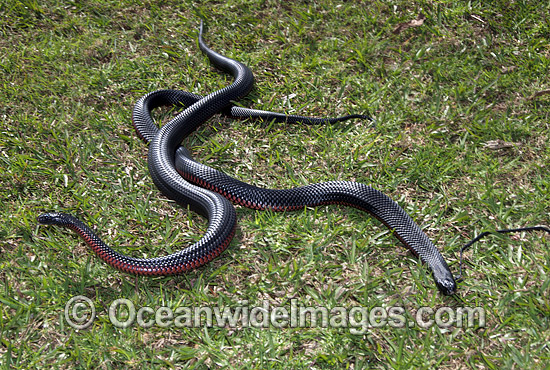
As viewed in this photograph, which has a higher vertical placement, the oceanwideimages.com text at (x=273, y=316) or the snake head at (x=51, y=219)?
the snake head at (x=51, y=219)

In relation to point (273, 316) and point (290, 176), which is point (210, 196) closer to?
point (290, 176)

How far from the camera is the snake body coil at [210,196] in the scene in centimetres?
418

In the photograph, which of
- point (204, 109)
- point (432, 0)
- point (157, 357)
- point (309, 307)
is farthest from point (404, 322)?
point (432, 0)

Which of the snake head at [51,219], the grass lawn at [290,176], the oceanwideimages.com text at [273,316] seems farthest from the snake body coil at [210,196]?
the oceanwideimages.com text at [273,316]

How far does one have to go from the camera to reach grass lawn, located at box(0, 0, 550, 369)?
3.76 meters

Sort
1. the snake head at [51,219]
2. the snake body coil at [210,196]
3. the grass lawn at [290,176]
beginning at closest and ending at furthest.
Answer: the grass lawn at [290,176] → the snake body coil at [210,196] → the snake head at [51,219]

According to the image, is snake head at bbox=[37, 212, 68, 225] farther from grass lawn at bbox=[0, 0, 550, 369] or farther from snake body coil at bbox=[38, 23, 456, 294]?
grass lawn at bbox=[0, 0, 550, 369]

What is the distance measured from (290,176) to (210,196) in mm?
913

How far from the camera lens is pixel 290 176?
16.8ft

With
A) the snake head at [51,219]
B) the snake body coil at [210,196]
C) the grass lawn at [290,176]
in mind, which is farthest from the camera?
the snake head at [51,219]

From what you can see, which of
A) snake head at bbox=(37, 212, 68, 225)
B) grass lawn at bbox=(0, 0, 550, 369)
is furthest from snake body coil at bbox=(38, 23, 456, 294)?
grass lawn at bbox=(0, 0, 550, 369)

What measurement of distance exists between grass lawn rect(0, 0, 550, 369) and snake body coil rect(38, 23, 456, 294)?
0.12 m

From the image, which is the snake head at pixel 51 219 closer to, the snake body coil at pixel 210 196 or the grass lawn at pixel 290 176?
the snake body coil at pixel 210 196

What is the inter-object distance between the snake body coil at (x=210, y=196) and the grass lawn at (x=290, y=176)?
4.8 inches
